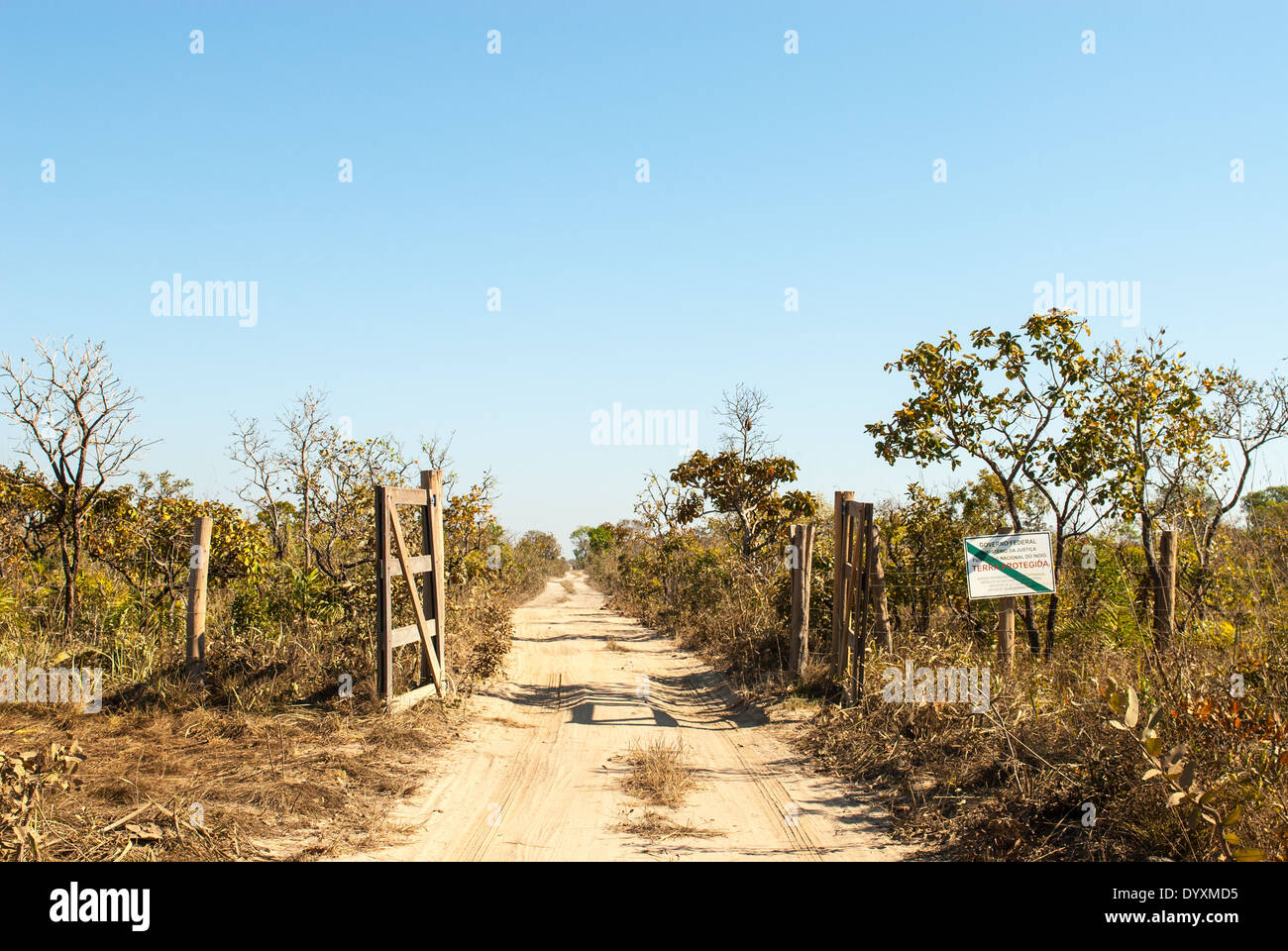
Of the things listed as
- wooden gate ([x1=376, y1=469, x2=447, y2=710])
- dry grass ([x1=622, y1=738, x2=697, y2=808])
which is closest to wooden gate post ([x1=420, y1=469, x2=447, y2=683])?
wooden gate ([x1=376, y1=469, x2=447, y2=710])

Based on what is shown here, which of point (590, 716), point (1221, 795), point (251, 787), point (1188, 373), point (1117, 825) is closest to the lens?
point (1221, 795)

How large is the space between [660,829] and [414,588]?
4.92 m

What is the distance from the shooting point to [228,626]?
32.7 feet

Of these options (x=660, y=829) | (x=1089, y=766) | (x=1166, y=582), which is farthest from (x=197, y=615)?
(x=1166, y=582)

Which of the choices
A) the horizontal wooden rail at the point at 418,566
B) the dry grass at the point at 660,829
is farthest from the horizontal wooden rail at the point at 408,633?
the dry grass at the point at 660,829

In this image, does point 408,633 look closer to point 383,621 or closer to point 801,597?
point 383,621

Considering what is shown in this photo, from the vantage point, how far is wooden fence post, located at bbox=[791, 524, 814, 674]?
1176 centimetres

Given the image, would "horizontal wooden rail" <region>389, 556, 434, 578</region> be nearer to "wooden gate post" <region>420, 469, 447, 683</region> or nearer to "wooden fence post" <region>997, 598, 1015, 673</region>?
"wooden gate post" <region>420, 469, 447, 683</region>

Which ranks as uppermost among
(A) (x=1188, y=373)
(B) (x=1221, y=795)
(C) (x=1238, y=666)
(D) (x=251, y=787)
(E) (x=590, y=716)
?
(A) (x=1188, y=373)

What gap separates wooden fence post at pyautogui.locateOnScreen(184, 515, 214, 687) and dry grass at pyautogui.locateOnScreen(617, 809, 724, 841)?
533 centimetres

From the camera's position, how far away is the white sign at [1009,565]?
7914 millimetres
